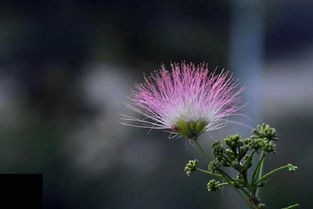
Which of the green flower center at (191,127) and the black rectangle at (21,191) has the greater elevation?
the green flower center at (191,127)

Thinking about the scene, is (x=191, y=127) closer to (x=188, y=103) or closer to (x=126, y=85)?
(x=188, y=103)

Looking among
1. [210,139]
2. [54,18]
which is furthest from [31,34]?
[210,139]

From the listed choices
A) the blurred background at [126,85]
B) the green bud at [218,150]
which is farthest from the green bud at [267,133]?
the blurred background at [126,85]

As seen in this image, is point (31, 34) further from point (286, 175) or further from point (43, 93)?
point (286, 175)

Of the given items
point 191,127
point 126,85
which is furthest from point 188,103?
point 126,85

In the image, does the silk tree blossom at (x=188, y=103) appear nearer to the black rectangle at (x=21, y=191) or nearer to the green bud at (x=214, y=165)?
the green bud at (x=214, y=165)

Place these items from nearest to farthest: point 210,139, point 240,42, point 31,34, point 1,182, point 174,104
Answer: point 174,104
point 1,182
point 210,139
point 240,42
point 31,34
